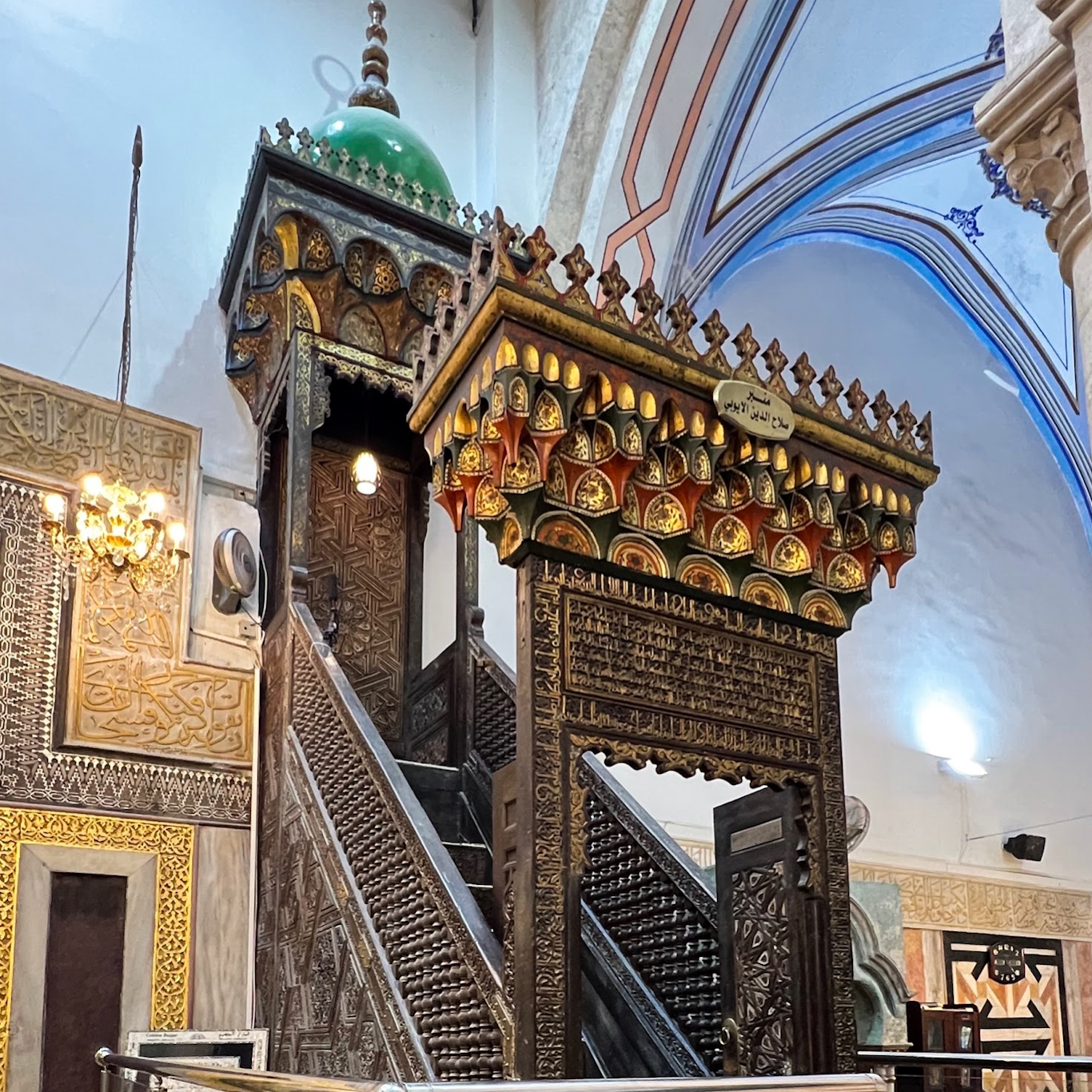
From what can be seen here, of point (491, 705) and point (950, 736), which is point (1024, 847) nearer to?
point (950, 736)

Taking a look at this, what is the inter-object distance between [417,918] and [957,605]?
22.8 ft

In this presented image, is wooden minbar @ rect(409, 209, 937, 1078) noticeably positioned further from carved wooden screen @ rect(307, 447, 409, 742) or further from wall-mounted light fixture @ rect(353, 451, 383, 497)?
carved wooden screen @ rect(307, 447, 409, 742)

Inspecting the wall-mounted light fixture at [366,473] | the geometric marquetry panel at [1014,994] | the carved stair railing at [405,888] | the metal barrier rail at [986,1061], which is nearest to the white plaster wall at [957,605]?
the geometric marquetry panel at [1014,994]

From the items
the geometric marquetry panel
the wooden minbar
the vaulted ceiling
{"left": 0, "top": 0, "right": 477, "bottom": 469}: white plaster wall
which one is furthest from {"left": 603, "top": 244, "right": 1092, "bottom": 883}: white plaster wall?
the wooden minbar

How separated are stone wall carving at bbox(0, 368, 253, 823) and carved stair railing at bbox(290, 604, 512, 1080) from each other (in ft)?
1.76

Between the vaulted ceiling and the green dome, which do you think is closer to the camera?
the green dome

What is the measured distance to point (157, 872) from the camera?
4105 mm

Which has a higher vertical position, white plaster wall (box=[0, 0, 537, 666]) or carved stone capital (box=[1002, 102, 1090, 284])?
white plaster wall (box=[0, 0, 537, 666])

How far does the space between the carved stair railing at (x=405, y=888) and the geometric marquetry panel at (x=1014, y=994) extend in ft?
19.1

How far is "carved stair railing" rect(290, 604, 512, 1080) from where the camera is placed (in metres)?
2.66

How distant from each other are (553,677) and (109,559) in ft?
6.47

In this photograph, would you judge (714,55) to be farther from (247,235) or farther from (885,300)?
(885,300)

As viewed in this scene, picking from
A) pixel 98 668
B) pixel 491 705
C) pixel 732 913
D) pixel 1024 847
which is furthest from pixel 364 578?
pixel 1024 847

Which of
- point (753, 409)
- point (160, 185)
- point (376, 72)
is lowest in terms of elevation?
point (753, 409)
